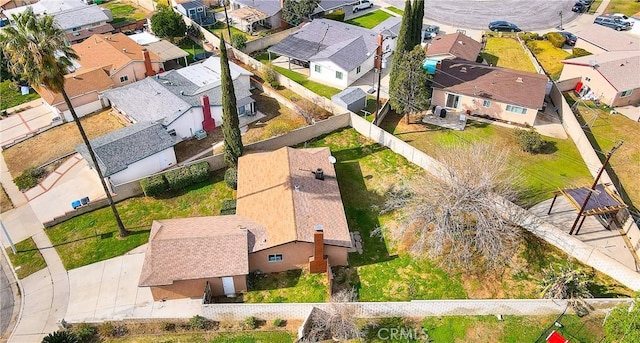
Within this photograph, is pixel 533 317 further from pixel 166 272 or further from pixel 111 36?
pixel 111 36

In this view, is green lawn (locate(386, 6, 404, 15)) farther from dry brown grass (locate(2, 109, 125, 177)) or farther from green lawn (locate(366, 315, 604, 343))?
green lawn (locate(366, 315, 604, 343))

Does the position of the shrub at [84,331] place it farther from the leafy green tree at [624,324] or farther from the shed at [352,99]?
the leafy green tree at [624,324]

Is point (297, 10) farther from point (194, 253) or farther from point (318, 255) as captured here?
point (194, 253)

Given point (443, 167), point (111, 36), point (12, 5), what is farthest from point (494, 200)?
point (12, 5)

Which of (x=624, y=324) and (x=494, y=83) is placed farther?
(x=494, y=83)

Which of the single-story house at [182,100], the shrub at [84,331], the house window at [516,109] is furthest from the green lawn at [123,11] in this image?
the house window at [516,109]

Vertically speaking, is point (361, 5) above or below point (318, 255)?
above

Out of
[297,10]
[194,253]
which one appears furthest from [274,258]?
[297,10]
